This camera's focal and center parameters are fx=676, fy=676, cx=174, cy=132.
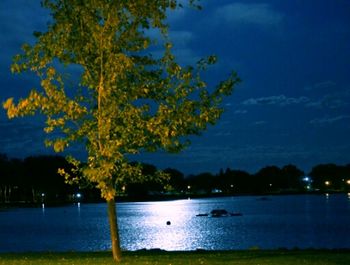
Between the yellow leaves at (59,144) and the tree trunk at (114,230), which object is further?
the tree trunk at (114,230)

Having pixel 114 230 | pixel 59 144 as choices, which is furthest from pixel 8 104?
pixel 114 230

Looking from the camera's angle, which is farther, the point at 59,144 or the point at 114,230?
the point at 114,230

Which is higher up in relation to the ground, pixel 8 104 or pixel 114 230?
pixel 8 104

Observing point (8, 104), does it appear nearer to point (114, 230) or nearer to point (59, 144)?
point (59, 144)

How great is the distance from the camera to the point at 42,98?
24172 millimetres

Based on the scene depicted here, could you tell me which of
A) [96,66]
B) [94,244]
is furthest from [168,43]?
[94,244]

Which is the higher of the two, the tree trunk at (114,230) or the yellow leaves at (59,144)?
the yellow leaves at (59,144)

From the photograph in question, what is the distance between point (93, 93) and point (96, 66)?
1.10 metres

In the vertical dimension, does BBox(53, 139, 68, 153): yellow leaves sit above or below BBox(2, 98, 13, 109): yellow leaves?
below

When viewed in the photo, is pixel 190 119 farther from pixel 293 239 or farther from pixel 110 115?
pixel 293 239

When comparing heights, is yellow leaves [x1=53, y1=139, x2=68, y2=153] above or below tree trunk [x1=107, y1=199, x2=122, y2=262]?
above

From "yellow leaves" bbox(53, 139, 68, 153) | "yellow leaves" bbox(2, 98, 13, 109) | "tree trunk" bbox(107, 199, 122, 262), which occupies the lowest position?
"tree trunk" bbox(107, 199, 122, 262)

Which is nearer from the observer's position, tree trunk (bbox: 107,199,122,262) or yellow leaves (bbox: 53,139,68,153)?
yellow leaves (bbox: 53,139,68,153)

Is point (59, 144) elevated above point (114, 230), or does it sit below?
above
